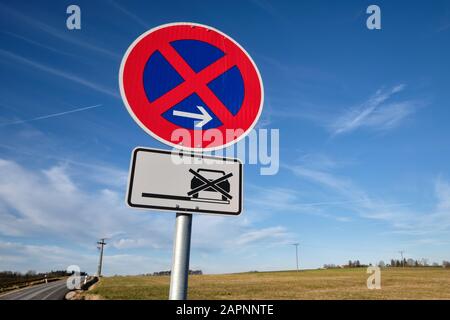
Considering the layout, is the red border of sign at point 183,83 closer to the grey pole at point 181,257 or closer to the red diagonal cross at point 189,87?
the red diagonal cross at point 189,87

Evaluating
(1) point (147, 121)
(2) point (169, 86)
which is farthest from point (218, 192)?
(2) point (169, 86)

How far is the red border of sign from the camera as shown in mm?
1918

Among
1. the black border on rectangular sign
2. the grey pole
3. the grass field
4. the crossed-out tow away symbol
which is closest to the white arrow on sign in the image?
the black border on rectangular sign

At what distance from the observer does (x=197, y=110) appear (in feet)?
6.59

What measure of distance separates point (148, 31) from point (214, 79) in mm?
526

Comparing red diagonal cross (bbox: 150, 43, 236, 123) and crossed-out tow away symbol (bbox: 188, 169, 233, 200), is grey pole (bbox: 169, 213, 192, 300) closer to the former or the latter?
crossed-out tow away symbol (bbox: 188, 169, 233, 200)

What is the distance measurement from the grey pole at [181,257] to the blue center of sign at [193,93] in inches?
22.1

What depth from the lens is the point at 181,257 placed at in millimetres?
1739

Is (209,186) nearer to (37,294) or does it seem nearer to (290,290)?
(290,290)

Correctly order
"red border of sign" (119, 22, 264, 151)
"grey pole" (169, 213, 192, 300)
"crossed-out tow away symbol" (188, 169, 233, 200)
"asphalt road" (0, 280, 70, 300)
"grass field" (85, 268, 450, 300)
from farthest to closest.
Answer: "asphalt road" (0, 280, 70, 300) → "grass field" (85, 268, 450, 300) → "red border of sign" (119, 22, 264, 151) → "crossed-out tow away symbol" (188, 169, 233, 200) → "grey pole" (169, 213, 192, 300)

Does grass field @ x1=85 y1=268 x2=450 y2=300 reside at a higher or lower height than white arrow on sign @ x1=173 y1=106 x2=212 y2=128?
lower

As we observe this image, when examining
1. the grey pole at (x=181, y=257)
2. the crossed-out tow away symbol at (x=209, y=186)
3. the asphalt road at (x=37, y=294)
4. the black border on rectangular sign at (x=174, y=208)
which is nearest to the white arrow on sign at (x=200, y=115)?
the black border on rectangular sign at (x=174, y=208)

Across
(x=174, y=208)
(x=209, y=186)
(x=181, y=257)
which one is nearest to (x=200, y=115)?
(x=209, y=186)
